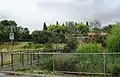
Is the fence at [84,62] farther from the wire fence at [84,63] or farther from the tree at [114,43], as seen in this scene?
the tree at [114,43]

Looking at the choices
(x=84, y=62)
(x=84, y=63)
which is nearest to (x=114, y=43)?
(x=84, y=62)

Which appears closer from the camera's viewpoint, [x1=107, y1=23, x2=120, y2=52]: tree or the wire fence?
the wire fence

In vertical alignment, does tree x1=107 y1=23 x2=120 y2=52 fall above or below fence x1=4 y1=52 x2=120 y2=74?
above

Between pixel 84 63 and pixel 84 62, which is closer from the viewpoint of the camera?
pixel 84 63

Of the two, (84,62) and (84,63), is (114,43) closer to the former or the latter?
(84,62)

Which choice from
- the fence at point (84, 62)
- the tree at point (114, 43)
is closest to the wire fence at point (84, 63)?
the fence at point (84, 62)

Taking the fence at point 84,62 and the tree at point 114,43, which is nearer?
the fence at point 84,62

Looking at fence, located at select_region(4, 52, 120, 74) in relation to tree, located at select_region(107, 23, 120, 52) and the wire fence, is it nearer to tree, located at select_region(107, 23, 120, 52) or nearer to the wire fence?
the wire fence

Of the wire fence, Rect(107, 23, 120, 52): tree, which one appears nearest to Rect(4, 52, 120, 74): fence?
the wire fence

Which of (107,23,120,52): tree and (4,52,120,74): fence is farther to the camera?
(107,23,120,52): tree

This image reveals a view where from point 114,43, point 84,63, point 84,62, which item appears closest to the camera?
point 84,63

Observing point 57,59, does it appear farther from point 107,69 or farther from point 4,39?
point 4,39

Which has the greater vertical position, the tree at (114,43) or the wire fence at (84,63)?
the tree at (114,43)

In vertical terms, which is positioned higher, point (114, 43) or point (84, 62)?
point (114, 43)
